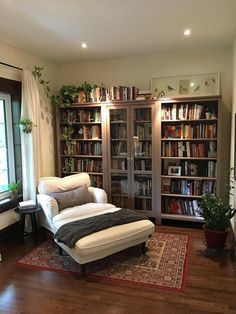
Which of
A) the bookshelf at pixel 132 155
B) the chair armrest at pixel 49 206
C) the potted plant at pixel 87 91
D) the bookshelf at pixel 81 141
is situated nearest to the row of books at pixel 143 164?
the bookshelf at pixel 132 155

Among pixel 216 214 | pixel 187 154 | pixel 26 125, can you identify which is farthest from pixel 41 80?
pixel 216 214

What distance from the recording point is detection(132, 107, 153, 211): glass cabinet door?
4113mm

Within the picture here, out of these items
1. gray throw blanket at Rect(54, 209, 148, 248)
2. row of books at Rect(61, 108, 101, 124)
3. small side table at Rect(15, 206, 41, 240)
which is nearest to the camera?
gray throw blanket at Rect(54, 209, 148, 248)

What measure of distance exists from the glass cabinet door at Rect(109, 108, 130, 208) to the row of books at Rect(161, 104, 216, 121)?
0.64 m

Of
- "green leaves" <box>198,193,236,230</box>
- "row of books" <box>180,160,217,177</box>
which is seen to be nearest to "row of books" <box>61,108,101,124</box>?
"row of books" <box>180,160,217,177</box>

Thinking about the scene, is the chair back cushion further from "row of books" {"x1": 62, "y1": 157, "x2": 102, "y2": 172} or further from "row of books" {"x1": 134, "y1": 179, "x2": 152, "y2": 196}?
"row of books" {"x1": 134, "y1": 179, "x2": 152, "y2": 196}

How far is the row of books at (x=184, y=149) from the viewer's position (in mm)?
3977

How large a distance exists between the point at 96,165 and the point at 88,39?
6.49 feet

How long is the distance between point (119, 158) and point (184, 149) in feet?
3.38

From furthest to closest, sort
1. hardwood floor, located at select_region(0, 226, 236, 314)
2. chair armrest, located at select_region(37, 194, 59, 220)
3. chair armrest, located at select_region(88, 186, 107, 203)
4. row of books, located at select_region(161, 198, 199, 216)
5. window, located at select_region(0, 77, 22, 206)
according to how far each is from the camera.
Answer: row of books, located at select_region(161, 198, 199, 216)
chair armrest, located at select_region(88, 186, 107, 203)
window, located at select_region(0, 77, 22, 206)
chair armrest, located at select_region(37, 194, 59, 220)
hardwood floor, located at select_region(0, 226, 236, 314)

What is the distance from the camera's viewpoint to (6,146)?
150 inches

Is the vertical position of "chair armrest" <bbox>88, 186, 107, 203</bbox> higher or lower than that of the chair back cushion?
lower

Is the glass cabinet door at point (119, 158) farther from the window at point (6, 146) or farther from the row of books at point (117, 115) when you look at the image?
the window at point (6, 146)

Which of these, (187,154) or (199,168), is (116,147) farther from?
(199,168)
